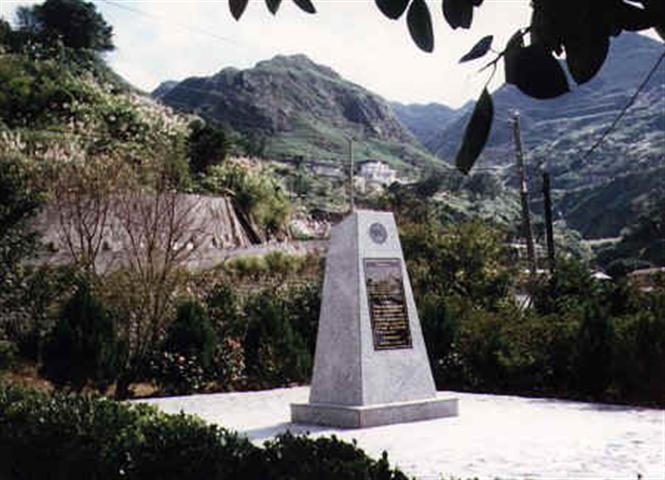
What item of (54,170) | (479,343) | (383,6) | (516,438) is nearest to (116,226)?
(54,170)

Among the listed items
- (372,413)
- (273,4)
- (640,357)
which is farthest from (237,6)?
(640,357)

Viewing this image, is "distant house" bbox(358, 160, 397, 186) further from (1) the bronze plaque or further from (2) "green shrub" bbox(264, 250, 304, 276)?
(1) the bronze plaque

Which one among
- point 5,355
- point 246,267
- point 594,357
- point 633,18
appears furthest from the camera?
point 246,267

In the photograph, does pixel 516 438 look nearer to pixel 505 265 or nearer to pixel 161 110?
pixel 505 265

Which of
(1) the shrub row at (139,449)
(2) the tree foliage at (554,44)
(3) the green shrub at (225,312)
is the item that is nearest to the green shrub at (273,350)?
(3) the green shrub at (225,312)

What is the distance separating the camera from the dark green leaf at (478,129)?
1.33 m

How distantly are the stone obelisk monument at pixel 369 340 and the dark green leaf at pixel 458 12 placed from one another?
8.00m

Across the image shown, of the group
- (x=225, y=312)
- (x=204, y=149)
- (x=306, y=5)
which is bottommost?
(x=306, y=5)

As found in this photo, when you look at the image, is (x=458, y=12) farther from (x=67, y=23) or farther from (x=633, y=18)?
(x=67, y=23)

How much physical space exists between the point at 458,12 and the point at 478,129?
0.35m

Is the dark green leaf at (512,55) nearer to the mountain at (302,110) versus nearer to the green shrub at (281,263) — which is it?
the green shrub at (281,263)

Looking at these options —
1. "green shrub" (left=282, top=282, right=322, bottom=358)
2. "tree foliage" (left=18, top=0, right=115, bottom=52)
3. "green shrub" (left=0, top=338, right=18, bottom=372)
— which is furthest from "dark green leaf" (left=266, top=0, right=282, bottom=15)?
"tree foliage" (left=18, top=0, right=115, bottom=52)

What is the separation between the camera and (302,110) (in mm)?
130875

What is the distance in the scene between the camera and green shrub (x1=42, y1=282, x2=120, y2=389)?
41.4 feet
